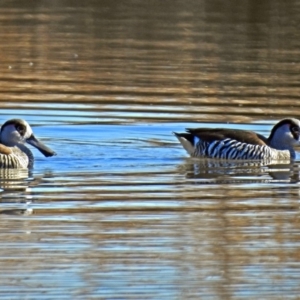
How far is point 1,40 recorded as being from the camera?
2652 cm

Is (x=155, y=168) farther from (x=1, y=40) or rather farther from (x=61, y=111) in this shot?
(x=1, y=40)

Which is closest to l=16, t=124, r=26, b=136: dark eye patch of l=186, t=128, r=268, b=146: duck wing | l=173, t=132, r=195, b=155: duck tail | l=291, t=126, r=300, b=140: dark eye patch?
l=173, t=132, r=195, b=155: duck tail

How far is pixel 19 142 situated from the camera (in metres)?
14.0

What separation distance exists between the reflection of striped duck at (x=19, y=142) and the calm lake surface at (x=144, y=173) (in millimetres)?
218

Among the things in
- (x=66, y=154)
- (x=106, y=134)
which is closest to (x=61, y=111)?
(x=106, y=134)

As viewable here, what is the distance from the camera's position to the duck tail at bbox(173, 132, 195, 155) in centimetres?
1452

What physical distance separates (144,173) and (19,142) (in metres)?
1.80

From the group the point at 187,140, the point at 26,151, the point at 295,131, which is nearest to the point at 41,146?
the point at 26,151

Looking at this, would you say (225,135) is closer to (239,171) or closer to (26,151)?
(239,171)

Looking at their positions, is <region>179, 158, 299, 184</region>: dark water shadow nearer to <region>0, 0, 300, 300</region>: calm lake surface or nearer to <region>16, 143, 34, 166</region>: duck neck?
<region>0, 0, 300, 300</region>: calm lake surface

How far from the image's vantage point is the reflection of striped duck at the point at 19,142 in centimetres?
1353

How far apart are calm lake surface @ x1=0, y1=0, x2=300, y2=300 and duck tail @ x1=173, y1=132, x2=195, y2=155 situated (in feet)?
0.57

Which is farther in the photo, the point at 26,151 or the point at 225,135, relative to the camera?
the point at 225,135

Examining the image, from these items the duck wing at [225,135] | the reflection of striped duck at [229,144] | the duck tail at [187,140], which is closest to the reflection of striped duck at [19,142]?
the duck tail at [187,140]
